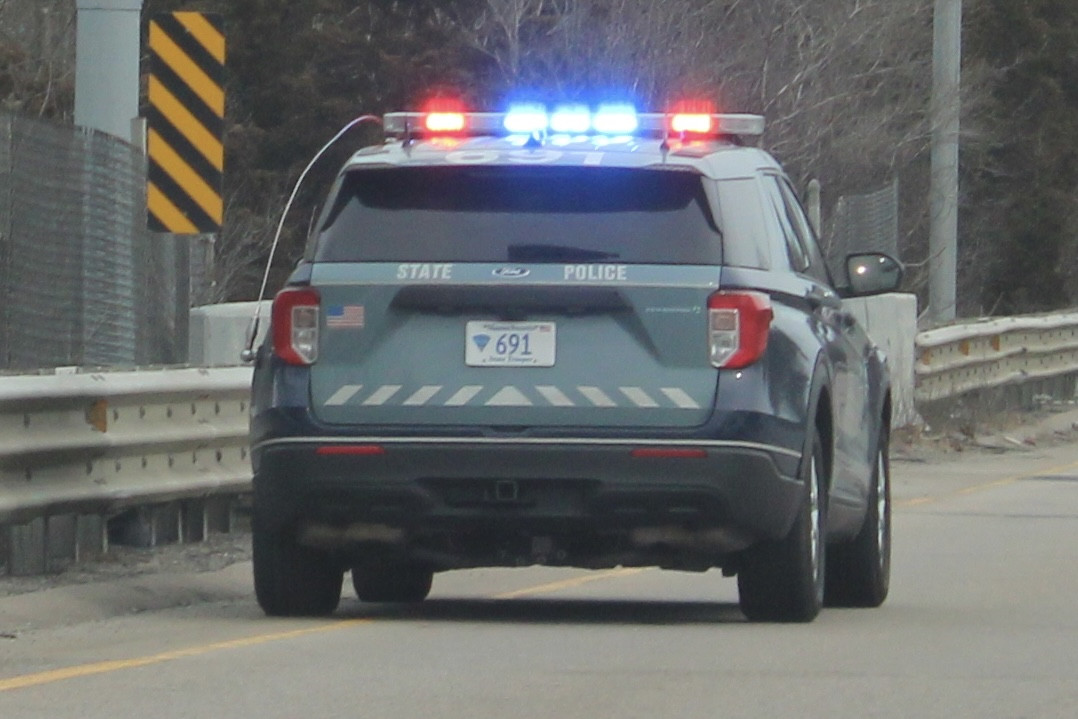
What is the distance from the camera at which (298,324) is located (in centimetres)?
983

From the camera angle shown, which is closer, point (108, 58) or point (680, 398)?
point (680, 398)

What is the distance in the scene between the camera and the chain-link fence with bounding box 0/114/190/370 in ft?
42.3

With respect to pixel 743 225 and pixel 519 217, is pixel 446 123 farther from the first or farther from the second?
pixel 743 225

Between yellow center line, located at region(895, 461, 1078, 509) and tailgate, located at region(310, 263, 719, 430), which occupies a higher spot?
tailgate, located at region(310, 263, 719, 430)

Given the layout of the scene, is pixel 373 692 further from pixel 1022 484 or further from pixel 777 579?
pixel 1022 484

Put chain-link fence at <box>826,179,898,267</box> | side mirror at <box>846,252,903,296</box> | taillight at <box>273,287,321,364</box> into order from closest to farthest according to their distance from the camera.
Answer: taillight at <box>273,287,321,364</box>, side mirror at <box>846,252,903,296</box>, chain-link fence at <box>826,179,898,267</box>

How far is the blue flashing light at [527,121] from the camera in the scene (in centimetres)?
1041

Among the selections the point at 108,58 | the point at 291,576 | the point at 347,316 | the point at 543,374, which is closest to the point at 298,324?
the point at 347,316

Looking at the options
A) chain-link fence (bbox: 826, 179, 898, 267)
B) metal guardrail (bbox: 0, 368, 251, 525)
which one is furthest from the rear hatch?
chain-link fence (bbox: 826, 179, 898, 267)

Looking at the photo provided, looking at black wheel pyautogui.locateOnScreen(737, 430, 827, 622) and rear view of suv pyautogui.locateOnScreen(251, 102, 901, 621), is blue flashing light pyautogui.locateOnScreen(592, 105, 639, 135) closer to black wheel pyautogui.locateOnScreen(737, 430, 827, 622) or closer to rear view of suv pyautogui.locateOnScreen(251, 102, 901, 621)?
rear view of suv pyautogui.locateOnScreen(251, 102, 901, 621)

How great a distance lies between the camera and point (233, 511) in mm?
13336

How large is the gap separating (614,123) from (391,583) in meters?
2.18

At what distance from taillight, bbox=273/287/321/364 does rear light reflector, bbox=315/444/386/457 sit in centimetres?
32

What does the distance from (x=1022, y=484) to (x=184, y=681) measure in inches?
479
